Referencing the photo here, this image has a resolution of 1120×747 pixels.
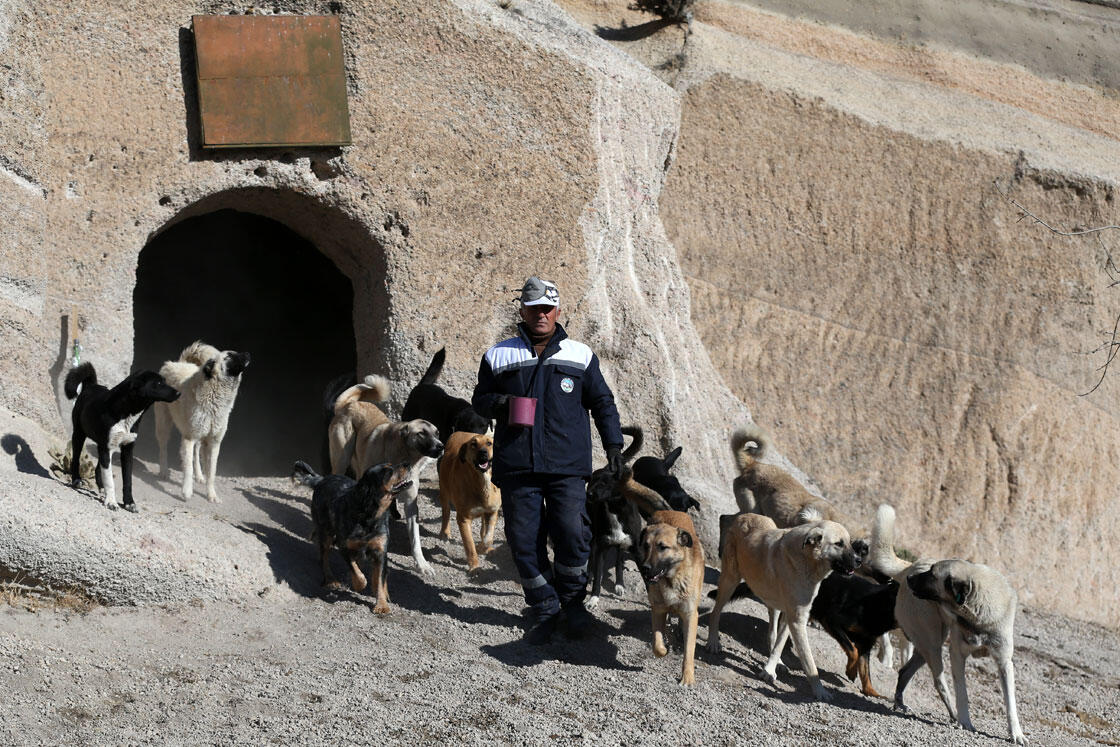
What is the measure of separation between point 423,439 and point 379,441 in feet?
2.11

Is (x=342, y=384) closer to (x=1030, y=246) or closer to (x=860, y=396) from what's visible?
(x=860, y=396)

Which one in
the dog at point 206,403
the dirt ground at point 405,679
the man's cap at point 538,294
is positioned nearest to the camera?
the dirt ground at point 405,679

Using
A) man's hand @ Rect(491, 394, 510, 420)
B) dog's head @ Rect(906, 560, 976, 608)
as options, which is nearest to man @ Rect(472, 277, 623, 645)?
man's hand @ Rect(491, 394, 510, 420)

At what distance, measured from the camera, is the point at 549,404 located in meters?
7.41

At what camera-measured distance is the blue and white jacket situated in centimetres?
738

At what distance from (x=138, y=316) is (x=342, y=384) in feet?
18.6

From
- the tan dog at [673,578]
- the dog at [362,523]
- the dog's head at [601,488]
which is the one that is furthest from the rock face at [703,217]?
the tan dog at [673,578]

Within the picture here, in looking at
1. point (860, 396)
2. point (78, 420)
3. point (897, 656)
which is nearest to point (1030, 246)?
point (860, 396)

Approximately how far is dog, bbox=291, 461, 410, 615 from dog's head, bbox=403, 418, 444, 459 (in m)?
0.72

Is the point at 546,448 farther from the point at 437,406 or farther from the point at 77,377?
the point at 77,377

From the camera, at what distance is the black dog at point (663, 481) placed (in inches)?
350

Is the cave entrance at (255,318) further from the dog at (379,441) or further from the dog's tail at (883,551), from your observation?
the dog's tail at (883,551)

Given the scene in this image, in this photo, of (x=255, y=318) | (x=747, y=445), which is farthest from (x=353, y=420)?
(x=255, y=318)

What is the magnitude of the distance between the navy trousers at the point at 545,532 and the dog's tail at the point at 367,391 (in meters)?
2.83
